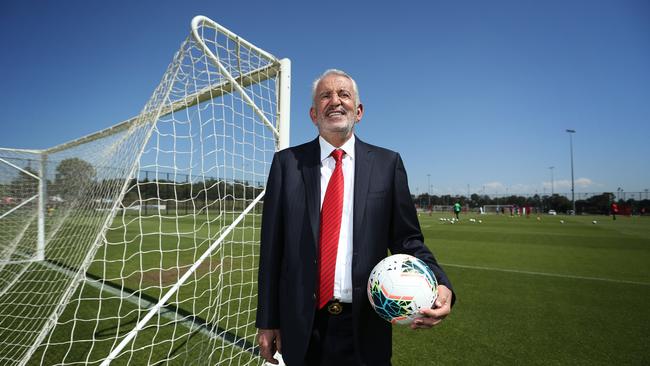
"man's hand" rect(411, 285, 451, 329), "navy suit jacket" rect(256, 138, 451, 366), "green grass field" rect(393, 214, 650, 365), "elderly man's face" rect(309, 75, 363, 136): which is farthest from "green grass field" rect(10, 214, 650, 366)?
"man's hand" rect(411, 285, 451, 329)

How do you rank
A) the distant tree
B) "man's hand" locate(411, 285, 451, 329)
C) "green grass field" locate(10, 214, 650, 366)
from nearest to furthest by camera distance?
"man's hand" locate(411, 285, 451, 329) < "green grass field" locate(10, 214, 650, 366) < the distant tree

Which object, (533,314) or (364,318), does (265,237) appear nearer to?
(364,318)

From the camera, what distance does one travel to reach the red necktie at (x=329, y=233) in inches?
64.0

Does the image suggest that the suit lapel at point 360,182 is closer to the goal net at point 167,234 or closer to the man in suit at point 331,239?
the man in suit at point 331,239

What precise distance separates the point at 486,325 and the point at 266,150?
11.8 feet

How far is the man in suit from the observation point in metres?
1.60

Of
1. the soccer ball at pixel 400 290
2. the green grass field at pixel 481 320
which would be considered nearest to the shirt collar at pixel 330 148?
the soccer ball at pixel 400 290

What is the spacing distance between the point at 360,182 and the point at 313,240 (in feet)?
1.32

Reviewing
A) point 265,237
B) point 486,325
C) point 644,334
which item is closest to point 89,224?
point 265,237

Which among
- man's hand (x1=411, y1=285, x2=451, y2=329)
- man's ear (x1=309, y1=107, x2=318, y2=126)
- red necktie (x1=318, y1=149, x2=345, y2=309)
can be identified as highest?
man's ear (x1=309, y1=107, x2=318, y2=126)

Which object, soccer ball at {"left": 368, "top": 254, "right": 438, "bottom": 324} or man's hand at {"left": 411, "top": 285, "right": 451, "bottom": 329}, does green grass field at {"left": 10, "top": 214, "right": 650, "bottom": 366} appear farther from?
man's hand at {"left": 411, "top": 285, "right": 451, "bottom": 329}

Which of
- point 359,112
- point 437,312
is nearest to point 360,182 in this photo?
point 359,112

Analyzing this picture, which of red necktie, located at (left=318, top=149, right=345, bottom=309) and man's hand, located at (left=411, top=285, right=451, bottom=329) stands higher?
red necktie, located at (left=318, top=149, right=345, bottom=309)

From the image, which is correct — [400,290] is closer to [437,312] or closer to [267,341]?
[437,312]
